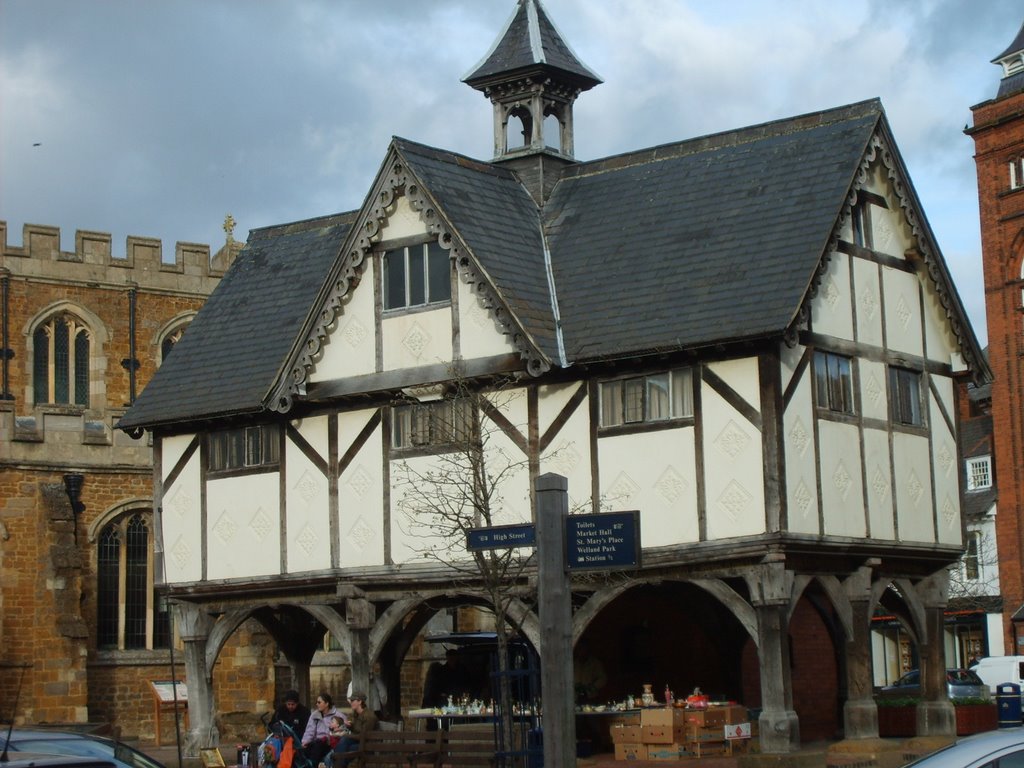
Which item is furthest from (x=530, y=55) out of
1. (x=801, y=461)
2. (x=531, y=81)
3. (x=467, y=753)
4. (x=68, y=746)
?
(x=68, y=746)

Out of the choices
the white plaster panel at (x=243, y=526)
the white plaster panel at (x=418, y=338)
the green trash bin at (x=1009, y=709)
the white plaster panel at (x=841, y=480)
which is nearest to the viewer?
the green trash bin at (x=1009, y=709)

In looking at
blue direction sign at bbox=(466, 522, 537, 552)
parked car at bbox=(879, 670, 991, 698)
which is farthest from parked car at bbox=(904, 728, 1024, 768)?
parked car at bbox=(879, 670, 991, 698)

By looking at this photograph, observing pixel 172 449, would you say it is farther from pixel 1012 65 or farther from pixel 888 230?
pixel 1012 65

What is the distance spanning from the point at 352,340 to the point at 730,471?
6.73m

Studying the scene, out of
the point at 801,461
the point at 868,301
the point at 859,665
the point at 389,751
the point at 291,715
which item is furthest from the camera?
the point at 868,301

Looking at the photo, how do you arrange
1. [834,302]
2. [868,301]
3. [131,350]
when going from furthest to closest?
[131,350] → [868,301] → [834,302]

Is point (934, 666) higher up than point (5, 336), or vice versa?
point (5, 336)

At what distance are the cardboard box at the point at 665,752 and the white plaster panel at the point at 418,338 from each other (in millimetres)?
6433

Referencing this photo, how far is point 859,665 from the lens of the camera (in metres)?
25.2

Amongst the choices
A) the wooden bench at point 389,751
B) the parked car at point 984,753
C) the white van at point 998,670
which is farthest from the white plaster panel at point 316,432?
the white van at point 998,670

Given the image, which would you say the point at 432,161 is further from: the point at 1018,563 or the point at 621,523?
the point at 1018,563

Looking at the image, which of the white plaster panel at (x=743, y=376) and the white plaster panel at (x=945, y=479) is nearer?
the white plaster panel at (x=743, y=376)

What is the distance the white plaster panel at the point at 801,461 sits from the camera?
24031mm

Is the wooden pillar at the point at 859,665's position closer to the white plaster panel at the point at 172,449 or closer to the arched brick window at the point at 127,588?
the white plaster panel at the point at 172,449
